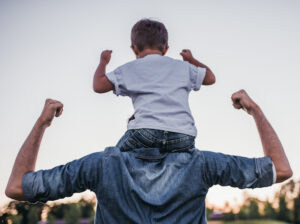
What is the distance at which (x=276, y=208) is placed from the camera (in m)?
74.4

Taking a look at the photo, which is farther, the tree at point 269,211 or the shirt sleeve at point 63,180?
the tree at point 269,211

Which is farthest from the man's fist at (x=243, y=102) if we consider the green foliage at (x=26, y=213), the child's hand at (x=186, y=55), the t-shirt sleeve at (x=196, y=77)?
the green foliage at (x=26, y=213)

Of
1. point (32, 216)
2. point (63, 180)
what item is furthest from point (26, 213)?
point (63, 180)

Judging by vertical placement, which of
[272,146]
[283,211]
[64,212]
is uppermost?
[272,146]

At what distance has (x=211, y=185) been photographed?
210 centimetres

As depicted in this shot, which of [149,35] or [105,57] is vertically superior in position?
[149,35]

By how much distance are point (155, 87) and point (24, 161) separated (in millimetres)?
936

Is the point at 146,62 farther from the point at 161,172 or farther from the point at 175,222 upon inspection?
the point at 175,222

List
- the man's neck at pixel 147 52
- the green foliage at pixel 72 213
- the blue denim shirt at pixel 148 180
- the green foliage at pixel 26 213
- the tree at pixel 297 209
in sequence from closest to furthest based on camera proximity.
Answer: the blue denim shirt at pixel 148 180 < the man's neck at pixel 147 52 < the green foliage at pixel 26 213 < the tree at pixel 297 209 < the green foliage at pixel 72 213

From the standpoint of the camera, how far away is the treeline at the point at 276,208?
7238 centimetres

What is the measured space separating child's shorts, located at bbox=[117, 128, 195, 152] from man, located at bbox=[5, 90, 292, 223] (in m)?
0.05

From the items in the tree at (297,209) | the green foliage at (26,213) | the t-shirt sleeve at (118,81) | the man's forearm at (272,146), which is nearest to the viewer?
the man's forearm at (272,146)

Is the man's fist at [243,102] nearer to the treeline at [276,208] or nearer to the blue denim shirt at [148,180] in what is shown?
the blue denim shirt at [148,180]

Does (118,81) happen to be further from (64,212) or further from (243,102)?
(64,212)
